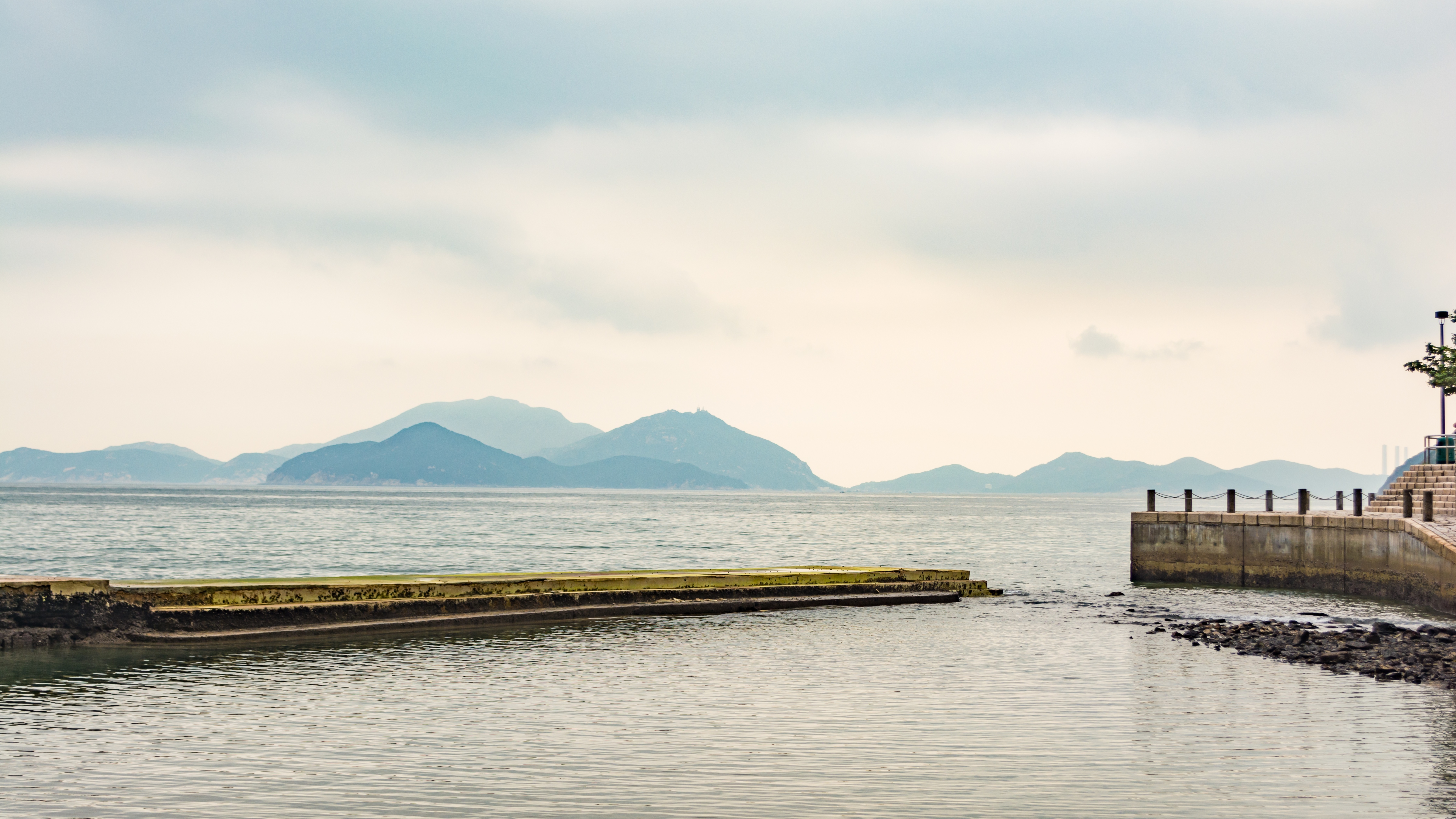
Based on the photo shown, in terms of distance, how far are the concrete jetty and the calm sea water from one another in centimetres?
77

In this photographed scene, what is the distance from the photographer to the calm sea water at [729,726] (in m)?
10.2

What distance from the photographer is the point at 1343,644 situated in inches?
836

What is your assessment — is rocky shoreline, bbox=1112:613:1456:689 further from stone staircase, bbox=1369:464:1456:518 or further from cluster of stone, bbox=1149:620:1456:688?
stone staircase, bbox=1369:464:1456:518

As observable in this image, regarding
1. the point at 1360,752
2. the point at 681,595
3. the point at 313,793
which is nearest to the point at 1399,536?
the point at 681,595

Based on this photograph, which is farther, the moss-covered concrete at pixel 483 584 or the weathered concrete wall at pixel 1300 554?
the weathered concrete wall at pixel 1300 554

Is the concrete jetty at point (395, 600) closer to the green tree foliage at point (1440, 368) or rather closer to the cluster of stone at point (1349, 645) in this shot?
the cluster of stone at point (1349, 645)

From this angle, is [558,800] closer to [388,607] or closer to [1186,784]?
[1186,784]

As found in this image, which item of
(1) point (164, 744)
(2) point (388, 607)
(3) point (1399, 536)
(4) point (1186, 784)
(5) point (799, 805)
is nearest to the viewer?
(5) point (799, 805)

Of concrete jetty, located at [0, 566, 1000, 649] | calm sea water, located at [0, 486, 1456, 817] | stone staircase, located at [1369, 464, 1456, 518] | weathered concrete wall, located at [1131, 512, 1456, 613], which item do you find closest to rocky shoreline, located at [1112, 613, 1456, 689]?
calm sea water, located at [0, 486, 1456, 817]

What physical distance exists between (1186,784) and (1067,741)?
6.43 ft

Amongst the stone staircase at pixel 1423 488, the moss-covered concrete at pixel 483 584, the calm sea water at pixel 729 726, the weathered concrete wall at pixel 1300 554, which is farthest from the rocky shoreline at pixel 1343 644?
the stone staircase at pixel 1423 488

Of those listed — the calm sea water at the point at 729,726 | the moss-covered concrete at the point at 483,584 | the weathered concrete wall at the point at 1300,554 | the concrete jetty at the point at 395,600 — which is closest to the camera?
the calm sea water at the point at 729,726

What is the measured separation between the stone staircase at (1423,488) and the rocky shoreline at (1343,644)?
487 inches

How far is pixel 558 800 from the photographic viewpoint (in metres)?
10.1
